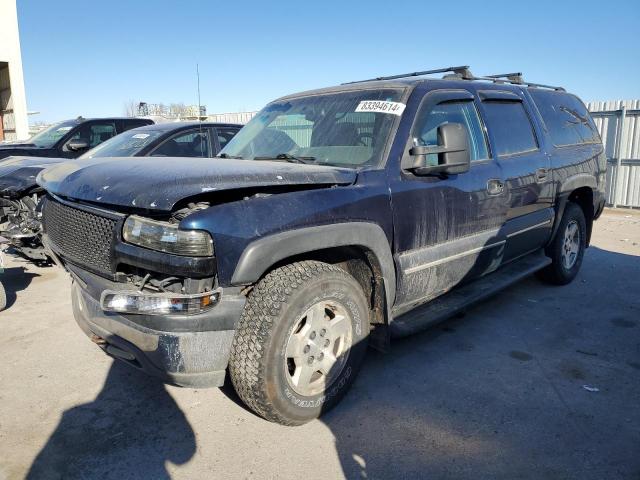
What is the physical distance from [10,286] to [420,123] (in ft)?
16.0

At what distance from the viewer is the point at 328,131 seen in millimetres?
3594

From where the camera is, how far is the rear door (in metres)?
4.23

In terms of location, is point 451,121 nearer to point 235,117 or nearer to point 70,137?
point 70,137

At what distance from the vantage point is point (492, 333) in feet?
14.1

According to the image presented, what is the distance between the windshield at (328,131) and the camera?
335 cm

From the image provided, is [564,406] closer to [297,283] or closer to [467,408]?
[467,408]

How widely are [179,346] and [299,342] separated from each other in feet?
2.22

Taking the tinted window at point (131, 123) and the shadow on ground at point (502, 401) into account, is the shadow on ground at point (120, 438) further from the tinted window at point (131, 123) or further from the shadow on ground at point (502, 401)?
the tinted window at point (131, 123)

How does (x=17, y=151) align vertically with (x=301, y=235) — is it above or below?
above

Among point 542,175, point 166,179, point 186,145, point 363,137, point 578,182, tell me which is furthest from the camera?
point 186,145

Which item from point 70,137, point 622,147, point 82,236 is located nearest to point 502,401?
point 82,236

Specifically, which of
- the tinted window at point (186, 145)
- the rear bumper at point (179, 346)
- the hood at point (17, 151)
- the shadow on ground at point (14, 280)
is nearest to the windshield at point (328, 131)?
the rear bumper at point (179, 346)

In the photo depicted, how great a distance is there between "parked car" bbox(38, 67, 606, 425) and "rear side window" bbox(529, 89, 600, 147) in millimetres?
768

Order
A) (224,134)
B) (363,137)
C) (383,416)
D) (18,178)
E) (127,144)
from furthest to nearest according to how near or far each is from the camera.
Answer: (224,134) → (127,144) → (18,178) → (363,137) → (383,416)
